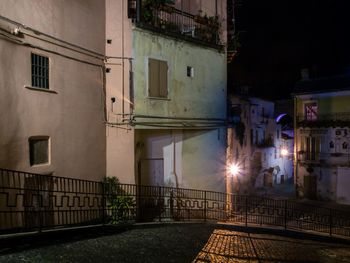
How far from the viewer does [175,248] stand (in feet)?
32.1

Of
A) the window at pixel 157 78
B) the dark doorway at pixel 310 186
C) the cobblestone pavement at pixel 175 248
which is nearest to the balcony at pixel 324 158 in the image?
the dark doorway at pixel 310 186

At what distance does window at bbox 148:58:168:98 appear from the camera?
1567cm

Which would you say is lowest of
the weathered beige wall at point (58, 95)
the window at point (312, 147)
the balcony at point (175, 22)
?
the window at point (312, 147)

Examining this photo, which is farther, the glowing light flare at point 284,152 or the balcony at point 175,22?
the glowing light flare at point 284,152

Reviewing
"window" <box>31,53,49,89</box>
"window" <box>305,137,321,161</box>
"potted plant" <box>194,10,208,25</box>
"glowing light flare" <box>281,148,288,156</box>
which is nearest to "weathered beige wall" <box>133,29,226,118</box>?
"potted plant" <box>194,10,208,25</box>

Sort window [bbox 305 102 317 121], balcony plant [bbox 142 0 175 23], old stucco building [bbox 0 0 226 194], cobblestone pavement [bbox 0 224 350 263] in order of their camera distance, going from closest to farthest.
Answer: cobblestone pavement [bbox 0 224 350 263] < old stucco building [bbox 0 0 226 194] < balcony plant [bbox 142 0 175 23] < window [bbox 305 102 317 121]

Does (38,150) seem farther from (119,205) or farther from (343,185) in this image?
(343,185)

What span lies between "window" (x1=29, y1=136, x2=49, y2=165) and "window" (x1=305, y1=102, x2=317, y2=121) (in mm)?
28119

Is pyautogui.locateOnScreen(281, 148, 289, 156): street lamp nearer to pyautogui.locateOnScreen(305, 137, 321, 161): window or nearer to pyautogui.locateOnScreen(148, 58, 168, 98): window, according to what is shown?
pyautogui.locateOnScreen(305, 137, 321, 161): window

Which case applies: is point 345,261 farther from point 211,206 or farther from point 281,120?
point 281,120

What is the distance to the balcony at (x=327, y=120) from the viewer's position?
3104cm

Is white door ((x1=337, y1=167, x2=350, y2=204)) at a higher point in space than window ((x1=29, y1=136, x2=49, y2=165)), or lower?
lower

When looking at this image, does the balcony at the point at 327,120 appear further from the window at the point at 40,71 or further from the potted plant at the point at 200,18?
the window at the point at 40,71

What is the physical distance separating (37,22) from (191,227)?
9340 millimetres
